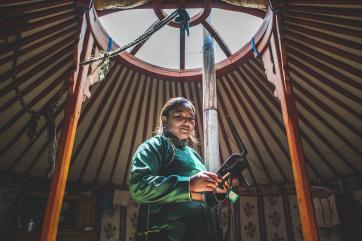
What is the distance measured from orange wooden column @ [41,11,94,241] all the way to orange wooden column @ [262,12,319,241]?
1.67m

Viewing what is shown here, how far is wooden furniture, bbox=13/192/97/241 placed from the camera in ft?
14.5

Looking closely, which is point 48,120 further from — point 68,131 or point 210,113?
point 210,113

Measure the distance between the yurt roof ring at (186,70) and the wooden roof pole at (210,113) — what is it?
852 millimetres

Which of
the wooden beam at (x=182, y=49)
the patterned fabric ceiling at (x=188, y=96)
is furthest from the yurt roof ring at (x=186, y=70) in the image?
the wooden beam at (x=182, y=49)

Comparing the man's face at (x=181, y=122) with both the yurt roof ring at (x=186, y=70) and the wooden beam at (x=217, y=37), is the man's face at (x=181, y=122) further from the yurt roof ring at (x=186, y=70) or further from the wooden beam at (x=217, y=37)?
the wooden beam at (x=217, y=37)

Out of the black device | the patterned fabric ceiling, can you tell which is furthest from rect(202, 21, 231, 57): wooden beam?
the black device

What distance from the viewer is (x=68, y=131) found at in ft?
6.70

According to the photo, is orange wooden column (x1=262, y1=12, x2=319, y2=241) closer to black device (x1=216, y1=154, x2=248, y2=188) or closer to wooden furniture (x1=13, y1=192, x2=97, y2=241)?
black device (x1=216, y1=154, x2=248, y2=188)

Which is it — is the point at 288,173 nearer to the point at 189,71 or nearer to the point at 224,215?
the point at 224,215

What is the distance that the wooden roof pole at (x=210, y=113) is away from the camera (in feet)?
5.48

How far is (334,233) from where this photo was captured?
15.5 feet

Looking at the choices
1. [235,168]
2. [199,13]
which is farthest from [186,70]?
[235,168]

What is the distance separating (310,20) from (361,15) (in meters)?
0.45

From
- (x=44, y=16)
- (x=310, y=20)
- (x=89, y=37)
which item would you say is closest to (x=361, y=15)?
(x=310, y=20)
